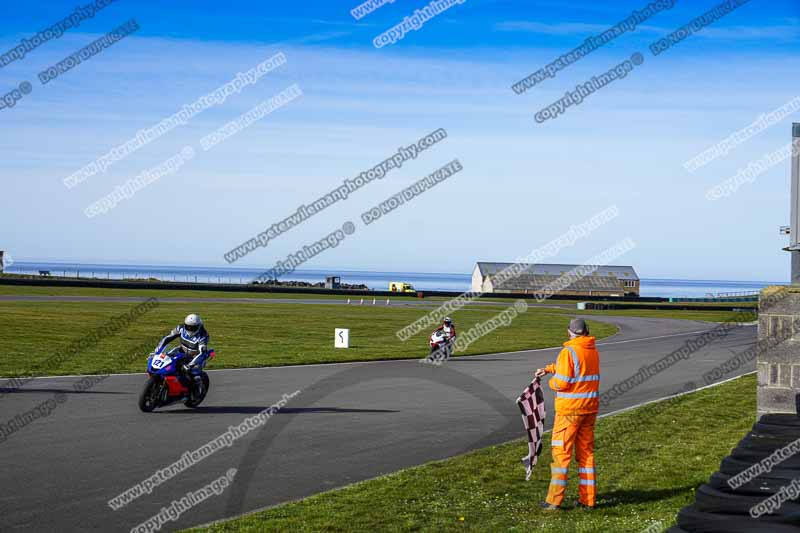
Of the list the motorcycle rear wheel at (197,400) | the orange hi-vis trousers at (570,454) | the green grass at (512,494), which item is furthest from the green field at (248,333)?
the orange hi-vis trousers at (570,454)

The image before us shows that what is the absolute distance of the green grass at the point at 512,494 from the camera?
8148mm

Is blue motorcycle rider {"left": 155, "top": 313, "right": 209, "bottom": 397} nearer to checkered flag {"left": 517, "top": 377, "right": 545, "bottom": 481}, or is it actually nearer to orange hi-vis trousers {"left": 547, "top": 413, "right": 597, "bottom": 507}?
checkered flag {"left": 517, "top": 377, "right": 545, "bottom": 481}

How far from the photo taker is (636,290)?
10662cm

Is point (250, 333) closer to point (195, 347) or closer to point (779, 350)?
point (195, 347)

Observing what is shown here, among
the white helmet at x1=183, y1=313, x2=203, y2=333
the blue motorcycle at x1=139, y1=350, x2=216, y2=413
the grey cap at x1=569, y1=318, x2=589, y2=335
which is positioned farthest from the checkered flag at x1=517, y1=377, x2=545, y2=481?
the white helmet at x1=183, y1=313, x2=203, y2=333

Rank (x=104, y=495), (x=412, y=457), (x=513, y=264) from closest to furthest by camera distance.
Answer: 1. (x=104, y=495)
2. (x=412, y=457)
3. (x=513, y=264)

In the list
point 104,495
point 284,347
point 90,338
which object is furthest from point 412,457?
point 90,338

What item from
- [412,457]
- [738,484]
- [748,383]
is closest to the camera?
[738,484]

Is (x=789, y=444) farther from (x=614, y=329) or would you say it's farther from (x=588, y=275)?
(x=588, y=275)

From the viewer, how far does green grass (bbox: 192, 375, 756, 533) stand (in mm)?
8148

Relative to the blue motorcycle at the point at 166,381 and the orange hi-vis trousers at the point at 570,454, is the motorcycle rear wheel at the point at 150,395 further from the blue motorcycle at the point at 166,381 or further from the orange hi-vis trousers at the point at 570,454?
the orange hi-vis trousers at the point at 570,454

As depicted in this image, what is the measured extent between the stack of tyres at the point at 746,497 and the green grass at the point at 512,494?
3.83 feet

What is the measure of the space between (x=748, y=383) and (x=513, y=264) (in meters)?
90.3

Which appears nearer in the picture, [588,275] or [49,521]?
[49,521]
